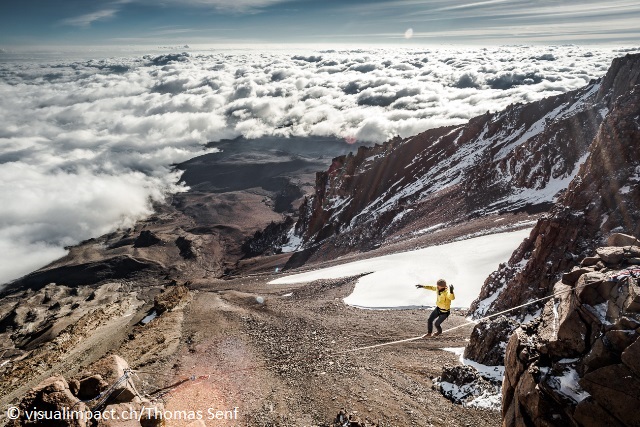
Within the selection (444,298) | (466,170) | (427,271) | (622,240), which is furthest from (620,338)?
(466,170)

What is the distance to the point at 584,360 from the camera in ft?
24.1

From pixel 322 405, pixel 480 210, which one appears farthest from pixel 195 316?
pixel 480 210

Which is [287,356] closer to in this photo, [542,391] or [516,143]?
[542,391]

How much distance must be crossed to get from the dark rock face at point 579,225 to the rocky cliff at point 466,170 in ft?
68.6

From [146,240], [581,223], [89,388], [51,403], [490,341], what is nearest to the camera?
[51,403]

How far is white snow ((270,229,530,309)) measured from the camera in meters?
28.7

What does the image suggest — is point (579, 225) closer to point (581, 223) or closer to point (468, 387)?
point (581, 223)

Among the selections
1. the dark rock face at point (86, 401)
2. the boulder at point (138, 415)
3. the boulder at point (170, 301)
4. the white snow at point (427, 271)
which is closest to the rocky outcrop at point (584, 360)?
the boulder at point (138, 415)

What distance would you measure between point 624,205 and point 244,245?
4585 inches

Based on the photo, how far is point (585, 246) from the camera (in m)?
22.0

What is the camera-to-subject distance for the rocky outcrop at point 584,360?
6.74m

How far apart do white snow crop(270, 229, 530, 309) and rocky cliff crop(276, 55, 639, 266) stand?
57.7 feet

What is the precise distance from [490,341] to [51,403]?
54.2 ft

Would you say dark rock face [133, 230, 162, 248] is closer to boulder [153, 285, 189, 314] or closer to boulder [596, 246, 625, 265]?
boulder [153, 285, 189, 314]
